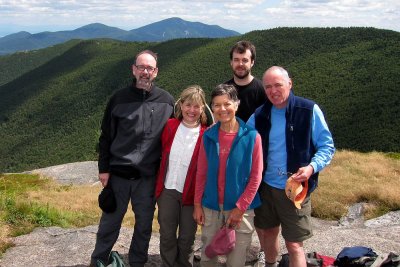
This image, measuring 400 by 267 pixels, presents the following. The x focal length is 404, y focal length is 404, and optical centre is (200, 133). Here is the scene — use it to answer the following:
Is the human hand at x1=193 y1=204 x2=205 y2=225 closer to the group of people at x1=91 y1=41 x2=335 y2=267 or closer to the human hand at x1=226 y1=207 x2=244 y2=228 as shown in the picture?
the group of people at x1=91 y1=41 x2=335 y2=267

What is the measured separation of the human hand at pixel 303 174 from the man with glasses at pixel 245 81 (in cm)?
130

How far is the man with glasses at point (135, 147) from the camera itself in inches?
219

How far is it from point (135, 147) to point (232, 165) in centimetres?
149

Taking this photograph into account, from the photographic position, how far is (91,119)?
11906 centimetres

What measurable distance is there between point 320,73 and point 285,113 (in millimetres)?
95932

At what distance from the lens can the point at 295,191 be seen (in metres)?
4.68

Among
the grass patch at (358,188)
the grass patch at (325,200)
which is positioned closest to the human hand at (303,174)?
the grass patch at (325,200)

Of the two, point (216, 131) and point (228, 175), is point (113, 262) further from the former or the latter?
point (216, 131)

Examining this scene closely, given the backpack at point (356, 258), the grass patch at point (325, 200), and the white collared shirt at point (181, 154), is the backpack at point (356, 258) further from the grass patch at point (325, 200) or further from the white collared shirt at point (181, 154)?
the grass patch at point (325, 200)

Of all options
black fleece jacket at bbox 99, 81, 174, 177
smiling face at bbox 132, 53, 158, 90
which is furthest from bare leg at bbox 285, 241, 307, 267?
smiling face at bbox 132, 53, 158, 90

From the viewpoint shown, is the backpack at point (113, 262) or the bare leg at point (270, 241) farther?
the bare leg at point (270, 241)

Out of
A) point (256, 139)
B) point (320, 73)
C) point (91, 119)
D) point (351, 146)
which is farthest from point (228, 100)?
point (91, 119)

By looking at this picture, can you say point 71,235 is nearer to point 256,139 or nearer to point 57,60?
point 256,139

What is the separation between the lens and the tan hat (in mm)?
4680
